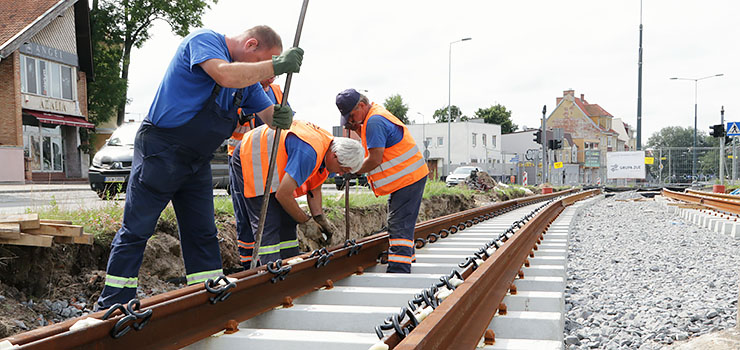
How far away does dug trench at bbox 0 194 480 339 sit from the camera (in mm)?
3395

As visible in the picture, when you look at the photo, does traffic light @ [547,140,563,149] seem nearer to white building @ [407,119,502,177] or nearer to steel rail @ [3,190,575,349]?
white building @ [407,119,502,177]

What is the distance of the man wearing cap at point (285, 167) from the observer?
3801 mm

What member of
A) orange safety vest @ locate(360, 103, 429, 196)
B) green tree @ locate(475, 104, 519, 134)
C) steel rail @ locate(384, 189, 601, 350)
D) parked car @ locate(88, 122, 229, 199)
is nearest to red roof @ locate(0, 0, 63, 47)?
parked car @ locate(88, 122, 229, 199)

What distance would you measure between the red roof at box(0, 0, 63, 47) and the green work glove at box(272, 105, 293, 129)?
85.4 ft

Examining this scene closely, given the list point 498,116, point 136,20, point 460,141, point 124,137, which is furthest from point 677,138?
point 124,137

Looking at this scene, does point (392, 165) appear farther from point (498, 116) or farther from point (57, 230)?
point (498, 116)

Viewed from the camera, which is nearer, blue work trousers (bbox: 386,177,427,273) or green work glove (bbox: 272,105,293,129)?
green work glove (bbox: 272,105,293,129)

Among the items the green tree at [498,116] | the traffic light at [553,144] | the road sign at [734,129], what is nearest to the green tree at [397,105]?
the green tree at [498,116]

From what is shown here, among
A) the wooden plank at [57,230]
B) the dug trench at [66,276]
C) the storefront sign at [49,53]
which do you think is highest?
the storefront sign at [49,53]

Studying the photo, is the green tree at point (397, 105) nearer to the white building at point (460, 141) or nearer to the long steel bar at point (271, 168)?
the white building at point (460, 141)

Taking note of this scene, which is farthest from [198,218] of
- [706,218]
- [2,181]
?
[2,181]

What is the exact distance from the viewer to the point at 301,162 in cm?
378

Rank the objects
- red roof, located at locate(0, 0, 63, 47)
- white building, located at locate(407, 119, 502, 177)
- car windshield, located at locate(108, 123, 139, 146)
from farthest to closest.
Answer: white building, located at locate(407, 119, 502, 177) → red roof, located at locate(0, 0, 63, 47) → car windshield, located at locate(108, 123, 139, 146)

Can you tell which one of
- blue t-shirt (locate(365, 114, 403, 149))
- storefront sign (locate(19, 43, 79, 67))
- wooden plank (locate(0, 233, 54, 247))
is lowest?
wooden plank (locate(0, 233, 54, 247))
